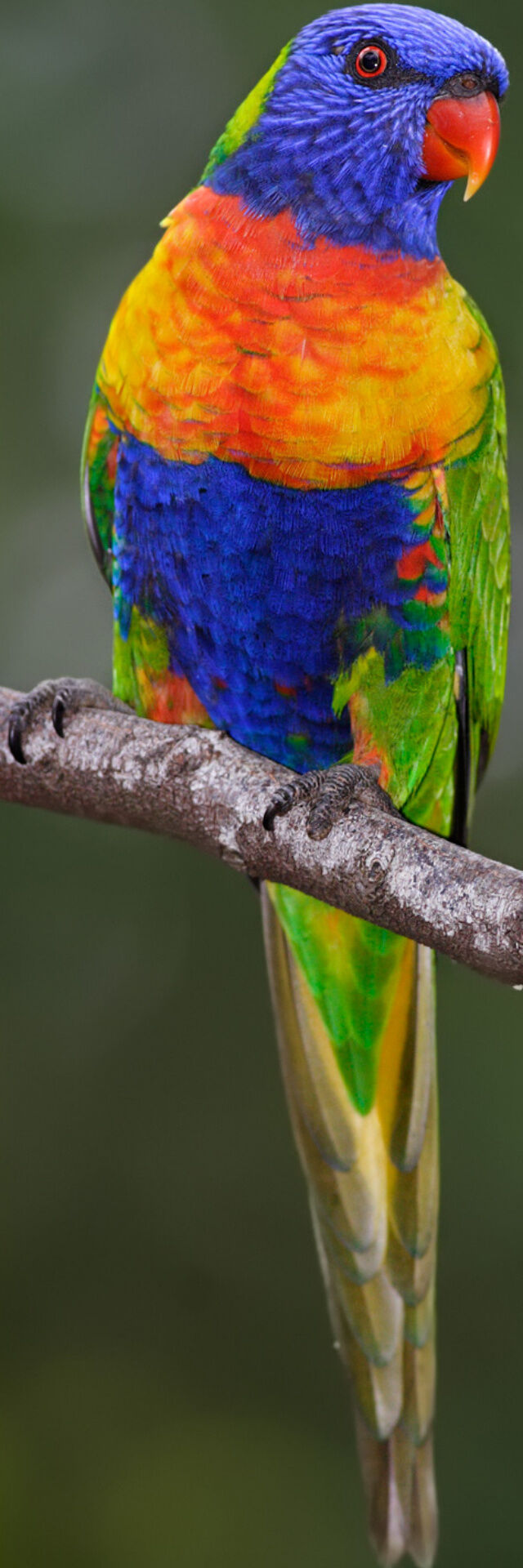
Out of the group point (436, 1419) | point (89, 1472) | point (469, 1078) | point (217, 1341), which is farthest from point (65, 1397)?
point (469, 1078)

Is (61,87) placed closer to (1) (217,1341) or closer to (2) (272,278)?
(2) (272,278)

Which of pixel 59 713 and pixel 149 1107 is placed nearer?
pixel 59 713

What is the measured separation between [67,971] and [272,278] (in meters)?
2.22

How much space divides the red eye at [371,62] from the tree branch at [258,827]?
1.03 meters

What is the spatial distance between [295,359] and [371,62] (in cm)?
52

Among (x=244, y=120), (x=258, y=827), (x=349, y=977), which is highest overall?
(x=244, y=120)

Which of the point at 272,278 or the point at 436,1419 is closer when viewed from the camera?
the point at 272,278

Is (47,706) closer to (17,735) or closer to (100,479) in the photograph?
(17,735)

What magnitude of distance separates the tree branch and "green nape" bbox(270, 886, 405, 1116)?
0.41 m

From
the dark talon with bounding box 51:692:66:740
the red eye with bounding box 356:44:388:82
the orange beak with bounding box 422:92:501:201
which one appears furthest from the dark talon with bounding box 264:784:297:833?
the red eye with bounding box 356:44:388:82

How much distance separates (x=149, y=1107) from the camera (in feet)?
11.9

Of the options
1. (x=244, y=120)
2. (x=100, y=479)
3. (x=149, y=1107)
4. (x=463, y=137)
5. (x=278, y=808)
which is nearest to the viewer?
(x=278, y=808)

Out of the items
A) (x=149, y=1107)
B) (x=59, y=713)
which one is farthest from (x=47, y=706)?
(x=149, y=1107)

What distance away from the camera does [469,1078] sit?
353 centimetres
